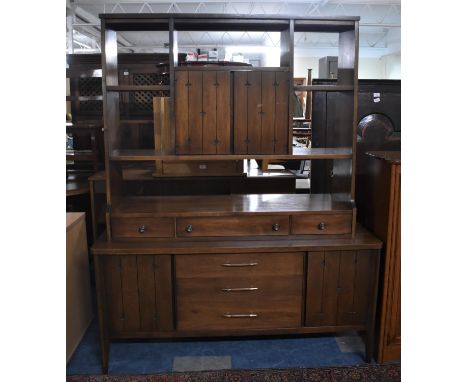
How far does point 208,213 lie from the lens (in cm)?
235

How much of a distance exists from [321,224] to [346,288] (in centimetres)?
38

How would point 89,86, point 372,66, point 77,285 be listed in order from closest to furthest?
point 77,285 → point 89,86 → point 372,66

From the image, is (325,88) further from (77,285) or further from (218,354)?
(77,285)

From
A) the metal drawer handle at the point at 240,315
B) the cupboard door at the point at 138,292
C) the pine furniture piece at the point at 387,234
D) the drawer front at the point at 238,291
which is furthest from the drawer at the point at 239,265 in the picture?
the pine furniture piece at the point at 387,234

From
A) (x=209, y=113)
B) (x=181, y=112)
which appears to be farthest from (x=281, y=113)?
(x=181, y=112)

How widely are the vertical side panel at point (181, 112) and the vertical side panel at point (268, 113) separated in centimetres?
41

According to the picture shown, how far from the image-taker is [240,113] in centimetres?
233

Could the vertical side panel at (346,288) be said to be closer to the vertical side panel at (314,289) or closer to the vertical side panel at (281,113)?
the vertical side panel at (314,289)

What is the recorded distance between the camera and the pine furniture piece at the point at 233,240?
228cm

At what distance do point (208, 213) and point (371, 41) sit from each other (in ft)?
34.2
